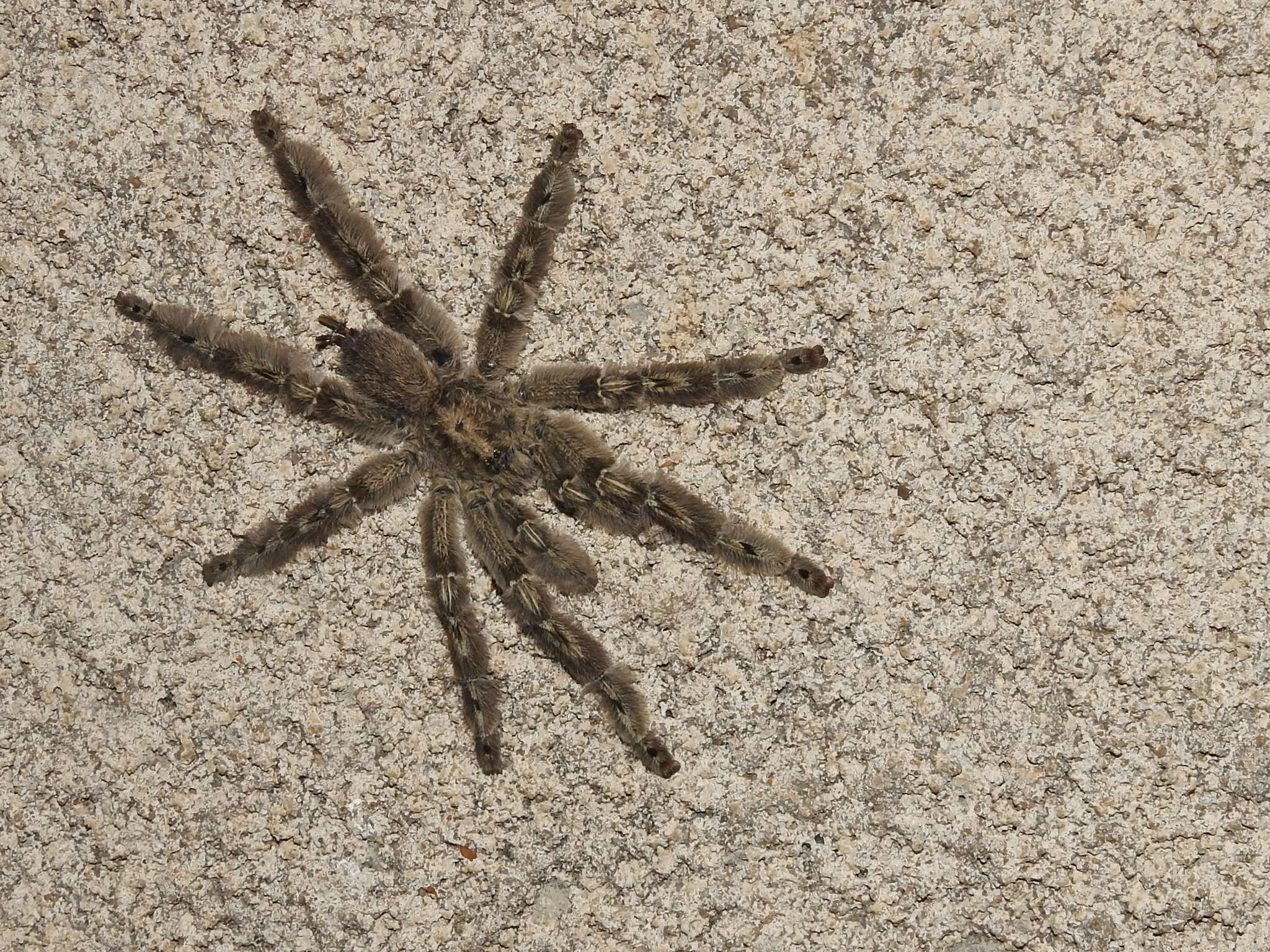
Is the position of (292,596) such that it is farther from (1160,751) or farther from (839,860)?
(1160,751)

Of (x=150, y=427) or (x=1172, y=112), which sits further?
(x=150, y=427)

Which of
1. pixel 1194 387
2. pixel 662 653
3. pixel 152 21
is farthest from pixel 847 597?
pixel 152 21

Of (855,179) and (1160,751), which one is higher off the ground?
(855,179)

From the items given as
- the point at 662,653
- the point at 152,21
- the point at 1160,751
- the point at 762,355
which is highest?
the point at 152,21
